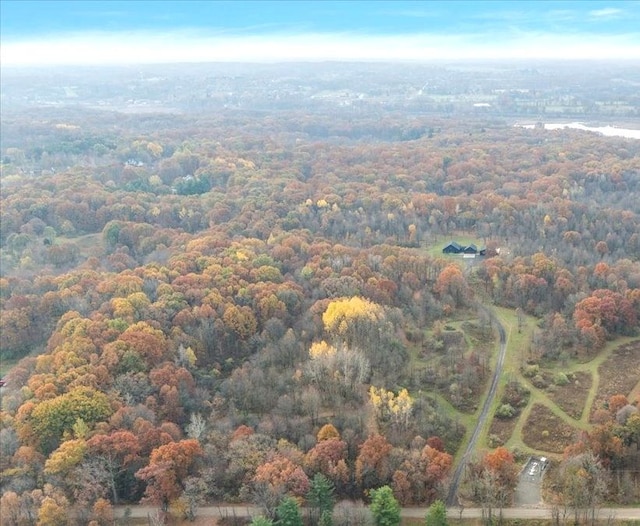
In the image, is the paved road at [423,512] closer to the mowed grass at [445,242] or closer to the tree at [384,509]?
the tree at [384,509]

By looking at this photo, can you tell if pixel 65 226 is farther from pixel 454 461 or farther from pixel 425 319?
pixel 454 461

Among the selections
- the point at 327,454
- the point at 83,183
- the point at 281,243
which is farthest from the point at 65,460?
the point at 83,183

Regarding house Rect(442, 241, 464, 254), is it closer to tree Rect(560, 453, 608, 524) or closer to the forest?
the forest

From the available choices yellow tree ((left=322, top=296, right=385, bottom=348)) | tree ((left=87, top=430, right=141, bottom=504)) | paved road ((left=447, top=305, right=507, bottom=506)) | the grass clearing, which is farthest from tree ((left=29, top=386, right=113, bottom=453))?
the grass clearing

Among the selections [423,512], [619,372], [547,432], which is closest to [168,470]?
[423,512]

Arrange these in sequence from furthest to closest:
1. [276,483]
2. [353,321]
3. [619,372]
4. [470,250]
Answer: [470,250]
[353,321]
[619,372]
[276,483]

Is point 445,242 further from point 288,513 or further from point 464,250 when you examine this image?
point 288,513
